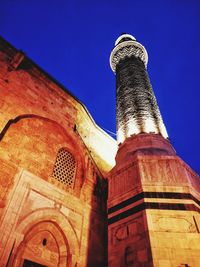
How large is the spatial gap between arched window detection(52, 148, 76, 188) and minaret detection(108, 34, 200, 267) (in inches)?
49.1

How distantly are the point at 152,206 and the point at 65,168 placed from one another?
2.95 meters

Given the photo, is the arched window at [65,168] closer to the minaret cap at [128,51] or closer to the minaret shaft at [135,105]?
the minaret shaft at [135,105]

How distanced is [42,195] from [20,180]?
681 millimetres

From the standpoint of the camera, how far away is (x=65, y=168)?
7066 mm

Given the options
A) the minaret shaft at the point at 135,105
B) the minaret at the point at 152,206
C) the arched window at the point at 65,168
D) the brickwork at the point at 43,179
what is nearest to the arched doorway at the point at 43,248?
the brickwork at the point at 43,179

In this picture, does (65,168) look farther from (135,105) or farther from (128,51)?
(128,51)

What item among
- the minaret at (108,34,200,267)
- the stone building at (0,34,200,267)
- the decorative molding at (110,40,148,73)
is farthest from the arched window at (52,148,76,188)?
the decorative molding at (110,40,148,73)

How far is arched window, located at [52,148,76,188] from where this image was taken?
6.75m

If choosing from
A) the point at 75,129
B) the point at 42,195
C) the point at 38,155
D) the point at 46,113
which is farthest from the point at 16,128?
the point at 75,129

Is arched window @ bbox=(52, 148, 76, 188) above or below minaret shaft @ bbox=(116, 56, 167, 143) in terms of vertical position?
below

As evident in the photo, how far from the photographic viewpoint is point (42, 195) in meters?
5.73

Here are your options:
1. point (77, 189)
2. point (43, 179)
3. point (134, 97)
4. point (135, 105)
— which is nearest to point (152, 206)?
point (77, 189)

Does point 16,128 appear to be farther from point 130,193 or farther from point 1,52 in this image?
point 130,193

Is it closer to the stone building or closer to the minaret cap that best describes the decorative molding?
the minaret cap
